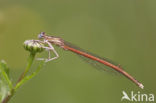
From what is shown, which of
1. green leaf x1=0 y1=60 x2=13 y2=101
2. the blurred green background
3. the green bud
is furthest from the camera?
the blurred green background

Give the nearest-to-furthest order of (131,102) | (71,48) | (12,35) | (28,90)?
(71,48)
(131,102)
(28,90)
(12,35)

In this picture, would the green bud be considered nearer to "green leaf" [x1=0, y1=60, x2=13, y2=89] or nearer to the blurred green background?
"green leaf" [x1=0, y1=60, x2=13, y2=89]

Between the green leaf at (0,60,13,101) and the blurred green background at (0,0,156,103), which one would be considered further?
the blurred green background at (0,0,156,103)

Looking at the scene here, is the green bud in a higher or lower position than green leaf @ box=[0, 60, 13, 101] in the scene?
higher

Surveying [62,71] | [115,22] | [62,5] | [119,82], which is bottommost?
[119,82]

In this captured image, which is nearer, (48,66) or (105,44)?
(48,66)

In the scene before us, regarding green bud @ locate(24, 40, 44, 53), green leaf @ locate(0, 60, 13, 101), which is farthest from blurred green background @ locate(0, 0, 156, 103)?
green leaf @ locate(0, 60, 13, 101)

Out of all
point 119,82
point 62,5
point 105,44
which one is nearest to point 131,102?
point 119,82

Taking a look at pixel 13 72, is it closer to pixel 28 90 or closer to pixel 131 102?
pixel 28 90

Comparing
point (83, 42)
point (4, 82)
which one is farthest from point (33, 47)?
point (83, 42)
